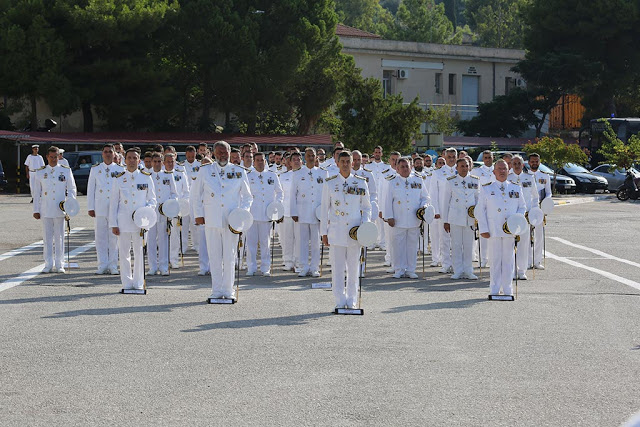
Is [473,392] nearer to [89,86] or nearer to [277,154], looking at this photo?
[277,154]

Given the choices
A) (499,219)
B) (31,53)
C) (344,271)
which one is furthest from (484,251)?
(31,53)

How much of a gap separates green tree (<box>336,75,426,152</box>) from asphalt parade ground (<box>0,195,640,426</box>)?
90.7 feet

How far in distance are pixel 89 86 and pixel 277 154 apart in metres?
31.6

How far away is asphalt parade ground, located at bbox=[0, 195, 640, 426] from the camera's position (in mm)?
7527

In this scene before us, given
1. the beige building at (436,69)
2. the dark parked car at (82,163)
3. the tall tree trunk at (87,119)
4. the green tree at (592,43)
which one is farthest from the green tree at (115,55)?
the green tree at (592,43)

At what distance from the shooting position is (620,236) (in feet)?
81.2

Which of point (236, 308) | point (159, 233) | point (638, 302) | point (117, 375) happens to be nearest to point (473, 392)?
point (117, 375)

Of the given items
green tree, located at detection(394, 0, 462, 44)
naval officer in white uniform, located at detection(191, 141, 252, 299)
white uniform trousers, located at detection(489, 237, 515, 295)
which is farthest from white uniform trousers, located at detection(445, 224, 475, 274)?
green tree, located at detection(394, 0, 462, 44)

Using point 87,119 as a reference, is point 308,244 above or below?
below

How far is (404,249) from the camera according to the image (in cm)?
1656

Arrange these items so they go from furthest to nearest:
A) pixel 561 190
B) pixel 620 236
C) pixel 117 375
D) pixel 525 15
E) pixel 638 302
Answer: pixel 525 15 < pixel 561 190 < pixel 620 236 < pixel 638 302 < pixel 117 375

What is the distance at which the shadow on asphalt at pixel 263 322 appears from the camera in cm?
1105

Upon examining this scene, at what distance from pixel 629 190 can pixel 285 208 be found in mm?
27485

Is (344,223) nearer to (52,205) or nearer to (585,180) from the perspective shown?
(52,205)
